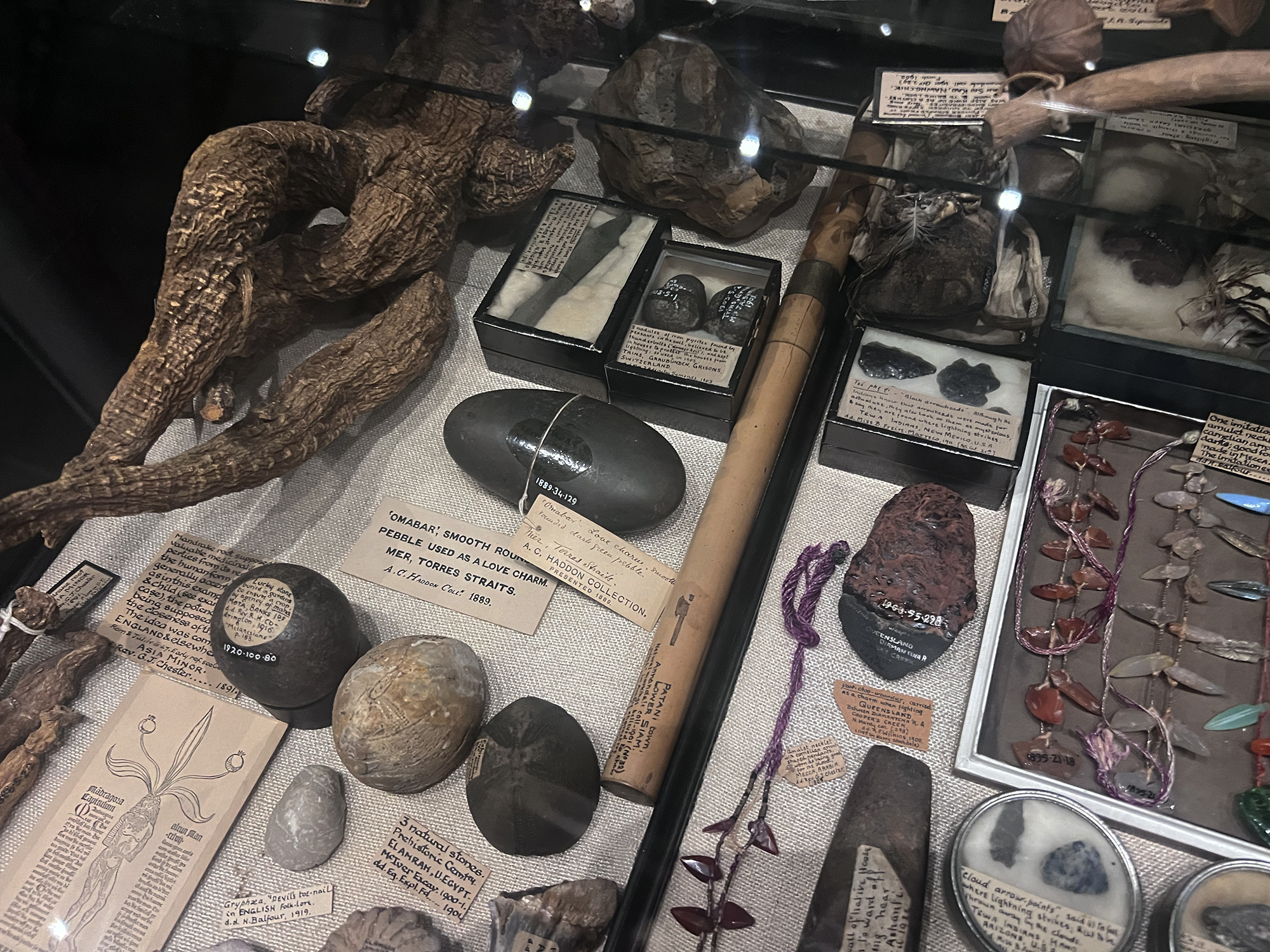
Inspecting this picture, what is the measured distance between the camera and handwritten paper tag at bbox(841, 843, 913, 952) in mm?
1081

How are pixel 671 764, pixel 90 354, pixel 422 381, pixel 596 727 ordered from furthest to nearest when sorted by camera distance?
pixel 422 381, pixel 90 354, pixel 596 727, pixel 671 764

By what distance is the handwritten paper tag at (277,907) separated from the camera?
4.09 ft

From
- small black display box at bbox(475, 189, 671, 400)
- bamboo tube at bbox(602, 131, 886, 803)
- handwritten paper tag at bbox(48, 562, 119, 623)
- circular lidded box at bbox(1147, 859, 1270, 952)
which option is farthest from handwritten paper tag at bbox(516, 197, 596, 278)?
circular lidded box at bbox(1147, 859, 1270, 952)

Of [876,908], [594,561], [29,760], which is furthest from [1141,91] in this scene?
[29,760]

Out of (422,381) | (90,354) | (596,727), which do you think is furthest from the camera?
(422,381)

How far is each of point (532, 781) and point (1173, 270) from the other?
4.35ft

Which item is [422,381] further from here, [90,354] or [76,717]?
[76,717]

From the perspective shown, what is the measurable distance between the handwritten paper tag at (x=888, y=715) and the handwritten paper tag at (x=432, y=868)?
59cm

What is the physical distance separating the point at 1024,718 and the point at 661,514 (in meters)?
0.64

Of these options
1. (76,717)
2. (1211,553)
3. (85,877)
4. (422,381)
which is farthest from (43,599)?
(1211,553)

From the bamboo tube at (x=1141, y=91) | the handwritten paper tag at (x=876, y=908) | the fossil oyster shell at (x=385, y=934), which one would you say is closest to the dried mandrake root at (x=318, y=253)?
the fossil oyster shell at (x=385, y=934)

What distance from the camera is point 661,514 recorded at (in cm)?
145

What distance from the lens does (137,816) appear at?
1.31 metres

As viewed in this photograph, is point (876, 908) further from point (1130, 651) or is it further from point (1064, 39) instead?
point (1064, 39)
